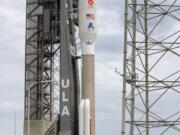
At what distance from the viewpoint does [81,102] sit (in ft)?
115

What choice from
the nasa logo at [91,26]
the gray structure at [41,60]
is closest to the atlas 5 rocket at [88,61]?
the nasa logo at [91,26]

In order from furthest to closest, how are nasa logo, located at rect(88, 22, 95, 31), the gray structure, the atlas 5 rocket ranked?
the gray structure < nasa logo, located at rect(88, 22, 95, 31) < the atlas 5 rocket

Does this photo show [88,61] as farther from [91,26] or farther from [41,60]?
[41,60]

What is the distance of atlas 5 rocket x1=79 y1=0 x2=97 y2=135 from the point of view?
34.7 m

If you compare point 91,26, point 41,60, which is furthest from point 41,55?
point 91,26

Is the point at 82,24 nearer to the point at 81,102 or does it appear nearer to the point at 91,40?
the point at 91,40

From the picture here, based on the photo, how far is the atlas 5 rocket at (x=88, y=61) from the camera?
114ft

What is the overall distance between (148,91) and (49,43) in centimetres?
2907

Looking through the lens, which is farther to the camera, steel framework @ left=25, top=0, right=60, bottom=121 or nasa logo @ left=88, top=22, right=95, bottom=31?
steel framework @ left=25, top=0, right=60, bottom=121

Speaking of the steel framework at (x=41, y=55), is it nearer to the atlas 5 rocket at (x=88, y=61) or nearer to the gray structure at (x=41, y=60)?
the gray structure at (x=41, y=60)

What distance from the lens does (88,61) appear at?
36.1 m

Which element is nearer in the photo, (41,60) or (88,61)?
(88,61)

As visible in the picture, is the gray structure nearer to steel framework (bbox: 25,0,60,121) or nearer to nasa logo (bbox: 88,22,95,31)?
steel framework (bbox: 25,0,60,121)

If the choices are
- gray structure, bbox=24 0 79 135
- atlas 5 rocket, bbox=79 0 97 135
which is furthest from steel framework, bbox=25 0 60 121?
atlas 5 rocket, bbox=79 0 97 135
